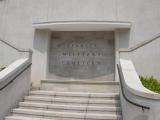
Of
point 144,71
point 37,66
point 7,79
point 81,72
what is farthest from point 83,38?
point 7,79

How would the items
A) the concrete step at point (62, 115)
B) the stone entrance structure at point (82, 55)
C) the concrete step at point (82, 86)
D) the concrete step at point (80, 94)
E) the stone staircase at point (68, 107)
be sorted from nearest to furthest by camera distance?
the concrete step at point (62, 115)
the stone staircase at point (68, 107)
the concrete step at point (80, 94)
the concrete step at point (82, 86)
the stone entrance structure at point (82, 55)

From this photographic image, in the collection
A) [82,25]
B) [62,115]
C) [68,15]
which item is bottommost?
[62,115]

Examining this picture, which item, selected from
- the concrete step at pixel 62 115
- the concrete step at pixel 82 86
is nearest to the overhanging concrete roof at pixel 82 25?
the concrete step at pixel 82 86

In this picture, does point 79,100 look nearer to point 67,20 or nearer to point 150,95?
point 150,95

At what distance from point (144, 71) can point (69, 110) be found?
393cm

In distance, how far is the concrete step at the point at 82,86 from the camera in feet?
26.9

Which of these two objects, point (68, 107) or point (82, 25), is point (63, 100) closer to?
point (68, 107)

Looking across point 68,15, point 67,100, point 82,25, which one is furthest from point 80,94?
point 68,15

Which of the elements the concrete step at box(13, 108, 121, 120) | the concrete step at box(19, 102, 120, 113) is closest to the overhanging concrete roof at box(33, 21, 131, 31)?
the concrete step at box(19, 102, 120, 113)

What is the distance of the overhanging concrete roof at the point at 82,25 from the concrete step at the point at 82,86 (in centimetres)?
291

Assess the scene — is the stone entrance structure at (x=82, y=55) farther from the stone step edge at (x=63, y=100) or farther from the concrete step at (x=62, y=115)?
the concrete step at (x=62, y=115)

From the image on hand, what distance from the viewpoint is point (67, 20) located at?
35.4ft

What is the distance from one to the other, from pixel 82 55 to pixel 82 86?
2.75 metres

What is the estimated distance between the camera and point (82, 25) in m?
10.4
